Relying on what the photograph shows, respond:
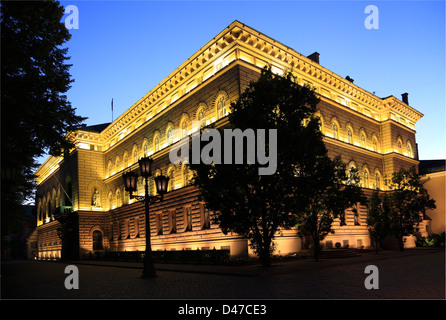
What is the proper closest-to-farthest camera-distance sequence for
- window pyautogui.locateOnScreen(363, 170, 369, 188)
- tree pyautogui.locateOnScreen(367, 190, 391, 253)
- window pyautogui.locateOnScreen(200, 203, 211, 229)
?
window pyautogui.locateOnScreen(200, 203, 211, 229), tree pyautogui.locateOnScreen(367, 190, 391, 253), window pyautogui.locateOnScreen(363, 170, 369, 188)

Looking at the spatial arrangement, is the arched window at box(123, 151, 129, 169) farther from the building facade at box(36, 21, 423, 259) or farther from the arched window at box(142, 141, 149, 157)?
the arched window at box(142, 141, 149, 157)

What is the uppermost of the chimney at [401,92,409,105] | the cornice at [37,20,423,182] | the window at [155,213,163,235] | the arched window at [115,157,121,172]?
the chimney at [401,92,409,105]

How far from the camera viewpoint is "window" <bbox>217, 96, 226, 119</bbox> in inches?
1115

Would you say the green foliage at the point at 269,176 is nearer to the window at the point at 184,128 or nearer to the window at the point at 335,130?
the window at the point at 184,128

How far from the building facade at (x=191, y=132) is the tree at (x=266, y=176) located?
2595mm

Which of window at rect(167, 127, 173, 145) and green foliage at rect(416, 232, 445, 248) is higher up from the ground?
window at rect(167, 127, 173, 145)

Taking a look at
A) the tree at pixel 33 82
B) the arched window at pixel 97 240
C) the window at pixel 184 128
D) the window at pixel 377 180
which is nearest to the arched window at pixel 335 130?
the window at pixel 377 180

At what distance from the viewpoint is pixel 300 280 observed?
14.0 meters

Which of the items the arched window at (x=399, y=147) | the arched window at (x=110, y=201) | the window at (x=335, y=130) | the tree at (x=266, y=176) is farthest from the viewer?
the arched window at (x=110, y=201)

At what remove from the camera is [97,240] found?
45.4 metres

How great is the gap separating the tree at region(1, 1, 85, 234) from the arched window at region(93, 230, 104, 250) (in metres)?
28.1

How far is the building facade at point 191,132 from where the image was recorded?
2794 centimetres

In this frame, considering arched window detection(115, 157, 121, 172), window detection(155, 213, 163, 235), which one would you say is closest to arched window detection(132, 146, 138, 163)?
arched window detection(115, 157, 121, 172)
